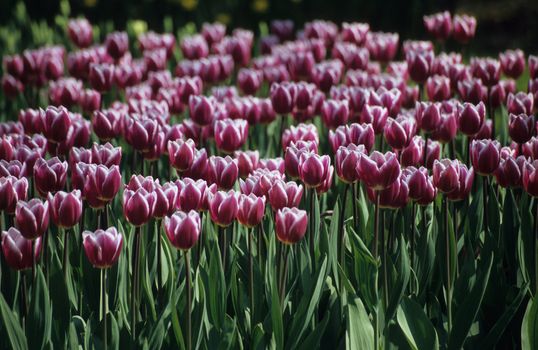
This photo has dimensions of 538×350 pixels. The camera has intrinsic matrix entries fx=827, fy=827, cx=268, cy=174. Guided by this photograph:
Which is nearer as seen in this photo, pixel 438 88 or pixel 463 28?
pixel 438 88

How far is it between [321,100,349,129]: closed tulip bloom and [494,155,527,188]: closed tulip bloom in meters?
0.88

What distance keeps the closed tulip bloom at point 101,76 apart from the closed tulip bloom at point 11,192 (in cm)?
166

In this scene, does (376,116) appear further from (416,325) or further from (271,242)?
(416,325)

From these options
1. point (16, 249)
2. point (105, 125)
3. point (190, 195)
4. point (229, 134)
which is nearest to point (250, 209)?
point (190, 195)

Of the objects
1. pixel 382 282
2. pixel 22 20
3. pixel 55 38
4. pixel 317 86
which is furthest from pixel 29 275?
pixel 22 20

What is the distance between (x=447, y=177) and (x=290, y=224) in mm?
566

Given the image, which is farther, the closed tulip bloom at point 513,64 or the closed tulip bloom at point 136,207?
the closed tulip bloom at point 513,64

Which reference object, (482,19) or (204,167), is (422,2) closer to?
(482,19)

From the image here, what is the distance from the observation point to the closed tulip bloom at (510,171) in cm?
268

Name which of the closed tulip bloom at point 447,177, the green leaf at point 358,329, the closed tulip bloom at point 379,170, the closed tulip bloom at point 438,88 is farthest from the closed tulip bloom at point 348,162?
the closed tulip bloom at point 438,88

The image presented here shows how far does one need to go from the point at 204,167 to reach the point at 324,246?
0.49 meters

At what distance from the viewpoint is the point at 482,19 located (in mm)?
10188

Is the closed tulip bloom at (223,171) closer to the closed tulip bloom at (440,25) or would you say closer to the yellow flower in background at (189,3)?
the closed tulip bloom at (440,25)

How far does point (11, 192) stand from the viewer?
2432mm
